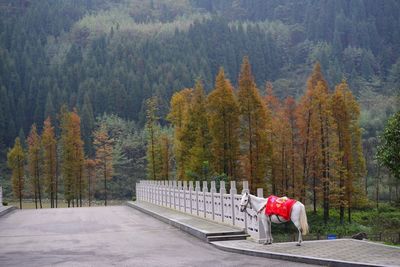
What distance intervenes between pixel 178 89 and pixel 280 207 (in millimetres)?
103295

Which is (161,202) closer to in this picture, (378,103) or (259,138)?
(259,138)

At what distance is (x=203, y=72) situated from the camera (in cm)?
12450

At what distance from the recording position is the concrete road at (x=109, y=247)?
9.98m

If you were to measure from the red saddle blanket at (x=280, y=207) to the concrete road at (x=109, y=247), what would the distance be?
123cm

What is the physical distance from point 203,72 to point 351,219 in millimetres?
86182

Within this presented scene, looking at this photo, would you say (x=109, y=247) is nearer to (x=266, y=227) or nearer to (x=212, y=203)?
(x=266, y=227)

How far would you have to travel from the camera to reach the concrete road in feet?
32.8

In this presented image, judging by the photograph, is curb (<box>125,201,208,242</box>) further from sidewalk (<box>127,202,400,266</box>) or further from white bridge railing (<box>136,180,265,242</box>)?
white bridge railing (<box>136,180,265,242</box>)

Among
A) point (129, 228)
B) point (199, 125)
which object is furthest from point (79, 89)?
point (129, 228)

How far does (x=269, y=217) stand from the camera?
11555 millimetres

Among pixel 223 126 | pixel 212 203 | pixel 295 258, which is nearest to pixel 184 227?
pixel 212 203

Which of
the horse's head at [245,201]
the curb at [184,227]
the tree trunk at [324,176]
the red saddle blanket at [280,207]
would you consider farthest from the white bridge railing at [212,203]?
the tree trunk at [324,176]

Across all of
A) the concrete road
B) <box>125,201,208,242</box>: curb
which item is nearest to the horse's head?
the concrete road

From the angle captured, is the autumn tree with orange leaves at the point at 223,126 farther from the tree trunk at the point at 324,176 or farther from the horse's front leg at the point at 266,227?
the horse's front leg at the point at 266,227
